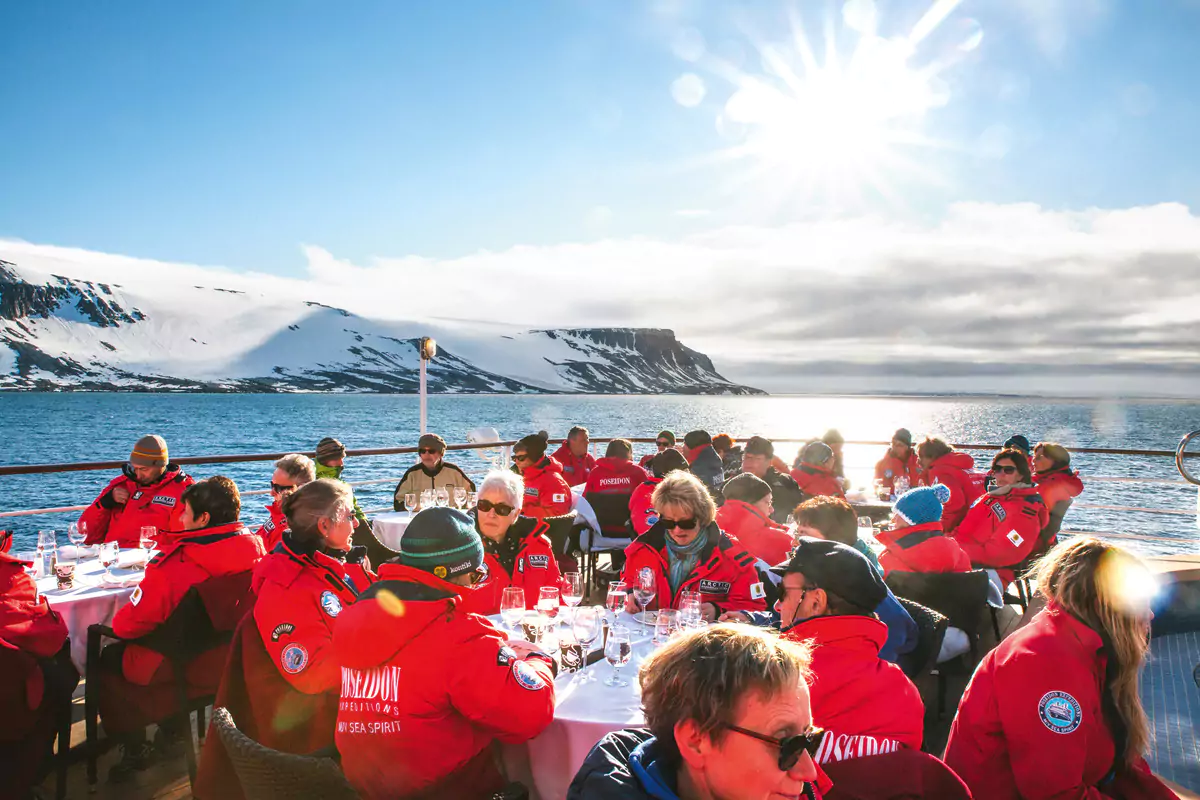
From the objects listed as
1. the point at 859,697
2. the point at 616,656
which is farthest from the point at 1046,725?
the point at 616,656

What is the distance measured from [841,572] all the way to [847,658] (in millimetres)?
229

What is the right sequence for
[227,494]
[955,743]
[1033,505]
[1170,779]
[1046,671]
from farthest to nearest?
[1033,505] < [227,494] < [1170,779] < [955,743] < [1046,671]

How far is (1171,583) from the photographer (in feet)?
13.3

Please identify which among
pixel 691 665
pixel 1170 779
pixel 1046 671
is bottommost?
pixel 1170 779

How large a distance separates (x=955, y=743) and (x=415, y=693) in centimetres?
153

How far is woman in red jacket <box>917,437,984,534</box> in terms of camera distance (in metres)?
6.04

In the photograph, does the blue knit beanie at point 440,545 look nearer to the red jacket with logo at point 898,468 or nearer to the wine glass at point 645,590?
the wine glass at point 645,590

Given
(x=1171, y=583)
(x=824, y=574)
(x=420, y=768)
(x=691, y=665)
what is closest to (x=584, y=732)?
(x=420, y=768)

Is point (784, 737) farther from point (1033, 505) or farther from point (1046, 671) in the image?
point (1033, 505)

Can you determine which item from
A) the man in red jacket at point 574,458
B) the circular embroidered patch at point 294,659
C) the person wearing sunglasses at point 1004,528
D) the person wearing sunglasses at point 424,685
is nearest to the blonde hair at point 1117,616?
the person wearing sunglasses at point 424,685

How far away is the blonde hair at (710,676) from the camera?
1151 mm

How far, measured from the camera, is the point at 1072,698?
172 cm

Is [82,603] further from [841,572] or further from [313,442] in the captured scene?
[313,442]

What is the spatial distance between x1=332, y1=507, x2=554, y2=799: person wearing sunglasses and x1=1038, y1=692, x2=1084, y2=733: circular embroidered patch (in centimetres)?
129
